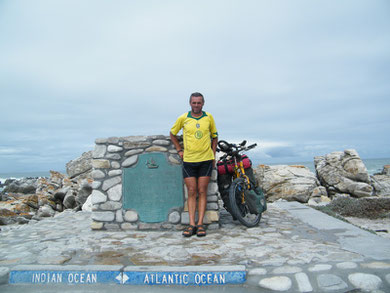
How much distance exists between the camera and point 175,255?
367 centimetres

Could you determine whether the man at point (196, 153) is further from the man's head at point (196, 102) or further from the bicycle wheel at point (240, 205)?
the bicycle wheel at point (240, 205)

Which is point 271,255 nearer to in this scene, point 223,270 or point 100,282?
point 223,270

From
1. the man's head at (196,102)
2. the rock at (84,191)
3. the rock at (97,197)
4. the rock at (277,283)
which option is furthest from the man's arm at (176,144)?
the rock at (84,191)

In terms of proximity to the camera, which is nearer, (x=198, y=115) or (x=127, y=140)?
(x=198, y=115)

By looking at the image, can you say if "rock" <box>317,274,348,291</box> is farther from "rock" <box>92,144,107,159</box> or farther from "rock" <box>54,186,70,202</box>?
"rock" <box>54,186,70,202</box>

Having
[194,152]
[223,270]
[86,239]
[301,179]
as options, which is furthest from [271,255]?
[301,179]

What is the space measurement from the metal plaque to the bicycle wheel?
90cm

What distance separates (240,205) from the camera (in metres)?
5.32

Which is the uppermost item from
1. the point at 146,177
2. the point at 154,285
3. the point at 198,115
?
the point at 198,115

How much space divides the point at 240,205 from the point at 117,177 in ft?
7.40

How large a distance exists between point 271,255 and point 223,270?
2.51 feet

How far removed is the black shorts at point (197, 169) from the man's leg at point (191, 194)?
82mm

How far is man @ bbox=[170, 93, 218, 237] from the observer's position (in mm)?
4727

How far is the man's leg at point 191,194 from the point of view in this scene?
4816 millimetres
